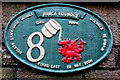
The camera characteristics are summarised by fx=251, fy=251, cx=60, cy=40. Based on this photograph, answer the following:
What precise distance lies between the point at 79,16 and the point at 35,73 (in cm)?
81

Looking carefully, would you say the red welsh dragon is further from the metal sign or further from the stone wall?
the stone wall

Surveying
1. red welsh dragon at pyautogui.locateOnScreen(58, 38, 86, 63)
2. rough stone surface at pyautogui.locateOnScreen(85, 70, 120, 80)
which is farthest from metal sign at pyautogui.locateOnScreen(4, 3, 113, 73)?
rough stone surface at pyautogui.locateOnScreen(85, 70, 120, 80)

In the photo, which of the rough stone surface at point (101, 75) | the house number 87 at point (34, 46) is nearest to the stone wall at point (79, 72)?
the rough stone surface at point (101, 75)

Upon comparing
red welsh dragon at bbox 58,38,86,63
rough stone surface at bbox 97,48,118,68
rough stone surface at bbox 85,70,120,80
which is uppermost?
red welsh dragon at bbox 58,38,86,63

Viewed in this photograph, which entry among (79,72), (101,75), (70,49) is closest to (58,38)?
(70,49)

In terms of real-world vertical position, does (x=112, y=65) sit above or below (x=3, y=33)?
below

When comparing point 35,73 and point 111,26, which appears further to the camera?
point 111,26

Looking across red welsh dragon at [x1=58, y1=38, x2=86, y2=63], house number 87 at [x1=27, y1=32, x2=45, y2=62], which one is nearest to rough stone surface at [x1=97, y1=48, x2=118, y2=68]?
red welsh dragon at [x1=58, y1=38, x2=86, y2=63]

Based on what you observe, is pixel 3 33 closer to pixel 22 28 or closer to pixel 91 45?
pixel 22 28

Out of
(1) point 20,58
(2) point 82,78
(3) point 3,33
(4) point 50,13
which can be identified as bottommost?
(2) point 82,78

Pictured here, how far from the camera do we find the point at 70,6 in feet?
9.54

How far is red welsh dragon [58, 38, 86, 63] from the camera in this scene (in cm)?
266

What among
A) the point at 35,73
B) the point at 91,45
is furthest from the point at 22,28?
the point at 91,45

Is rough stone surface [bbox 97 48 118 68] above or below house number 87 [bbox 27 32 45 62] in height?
below
